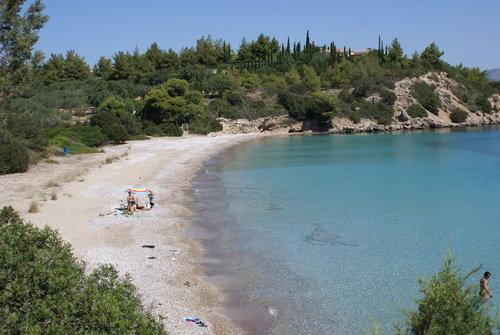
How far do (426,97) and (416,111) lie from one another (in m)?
4.80

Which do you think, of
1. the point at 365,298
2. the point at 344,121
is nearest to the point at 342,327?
the point at 365,298

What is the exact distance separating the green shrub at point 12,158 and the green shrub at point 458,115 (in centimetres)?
8412

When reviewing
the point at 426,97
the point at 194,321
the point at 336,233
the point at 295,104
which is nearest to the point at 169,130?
the point at 295,104

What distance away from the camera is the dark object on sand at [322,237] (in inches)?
823

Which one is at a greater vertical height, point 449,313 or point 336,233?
point 449,313

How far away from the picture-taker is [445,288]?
743 centimetres

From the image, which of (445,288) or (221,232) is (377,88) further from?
(445,288)

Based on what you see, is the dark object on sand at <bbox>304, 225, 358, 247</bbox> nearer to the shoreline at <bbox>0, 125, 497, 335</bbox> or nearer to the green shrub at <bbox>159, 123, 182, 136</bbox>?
the shoreline at <bbox>0, 125, 497, 335</bbox>

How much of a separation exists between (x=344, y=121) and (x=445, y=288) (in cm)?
8253

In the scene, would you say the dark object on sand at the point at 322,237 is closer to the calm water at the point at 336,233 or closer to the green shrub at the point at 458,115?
the calm water at the point at 336,233

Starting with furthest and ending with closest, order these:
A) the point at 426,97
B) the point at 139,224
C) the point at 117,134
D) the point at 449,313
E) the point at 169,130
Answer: the point at 426,97
the point at 169,130
the point at 117,134
the point at 139,224
the point at 449,313

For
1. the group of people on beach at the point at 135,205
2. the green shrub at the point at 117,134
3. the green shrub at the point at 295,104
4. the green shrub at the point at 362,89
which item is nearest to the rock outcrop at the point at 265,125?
the green shrub at the point at 295,104

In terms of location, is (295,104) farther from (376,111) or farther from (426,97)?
(426,97)

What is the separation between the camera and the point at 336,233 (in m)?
22.5
